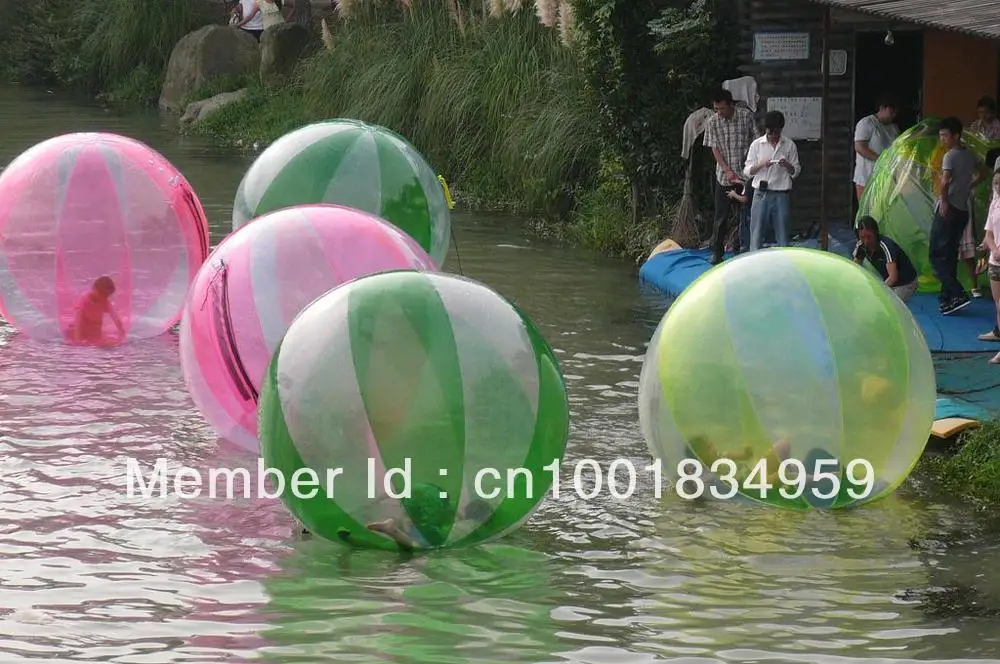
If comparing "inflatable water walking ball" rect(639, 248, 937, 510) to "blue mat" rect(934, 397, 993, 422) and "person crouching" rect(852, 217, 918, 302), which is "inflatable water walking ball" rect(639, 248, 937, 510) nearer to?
"blue mat" rect(934, 397, 993, 422)

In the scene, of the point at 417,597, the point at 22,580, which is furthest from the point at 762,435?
the point at 22,580

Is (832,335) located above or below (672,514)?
above

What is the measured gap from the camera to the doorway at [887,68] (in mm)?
17408

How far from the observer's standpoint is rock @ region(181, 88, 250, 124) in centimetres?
2962

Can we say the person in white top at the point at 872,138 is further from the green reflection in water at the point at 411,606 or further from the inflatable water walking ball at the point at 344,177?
the green reflection in water at the point at 411,606

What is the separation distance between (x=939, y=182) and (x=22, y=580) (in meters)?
8.36

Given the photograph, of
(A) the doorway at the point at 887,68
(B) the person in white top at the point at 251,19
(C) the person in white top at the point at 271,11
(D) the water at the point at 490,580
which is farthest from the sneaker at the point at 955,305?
(B) the person in white top at the point at 251,19

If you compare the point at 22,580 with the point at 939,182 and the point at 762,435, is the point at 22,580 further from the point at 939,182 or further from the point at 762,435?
the point at 939,182

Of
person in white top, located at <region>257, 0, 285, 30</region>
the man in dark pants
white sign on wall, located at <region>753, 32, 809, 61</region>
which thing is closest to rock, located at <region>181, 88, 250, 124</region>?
person in white top, located at <region>257, 0, 285, 30</region>

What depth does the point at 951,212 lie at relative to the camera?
13.1 metres

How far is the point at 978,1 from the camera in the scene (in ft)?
39.1

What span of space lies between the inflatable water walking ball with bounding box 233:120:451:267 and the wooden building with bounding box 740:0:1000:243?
16.5 ft

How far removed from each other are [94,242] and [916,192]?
6629 millimetres

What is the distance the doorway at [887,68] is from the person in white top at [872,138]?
1920 mm
